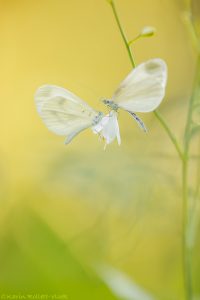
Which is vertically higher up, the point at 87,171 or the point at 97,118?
the point at 97,118

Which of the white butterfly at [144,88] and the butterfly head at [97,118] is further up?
the white butterfly at [144,88]

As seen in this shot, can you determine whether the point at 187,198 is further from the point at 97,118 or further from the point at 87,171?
the point at 87,171

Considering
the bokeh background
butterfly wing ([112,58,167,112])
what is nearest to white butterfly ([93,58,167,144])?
butterfly wing ([112,58,167,112])

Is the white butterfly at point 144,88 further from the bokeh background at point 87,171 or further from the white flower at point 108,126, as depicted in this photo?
the bokeh background at point 87,171

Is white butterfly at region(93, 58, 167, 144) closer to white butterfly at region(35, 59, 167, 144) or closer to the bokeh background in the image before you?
white butterfly at region(35, 59, 167, 144)

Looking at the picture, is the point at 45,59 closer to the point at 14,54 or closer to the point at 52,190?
the point at 14,54

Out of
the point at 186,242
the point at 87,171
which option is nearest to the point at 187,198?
the point at 186,242

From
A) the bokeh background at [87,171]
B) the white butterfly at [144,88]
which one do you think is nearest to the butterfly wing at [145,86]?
the white butterfly at [144,88]
